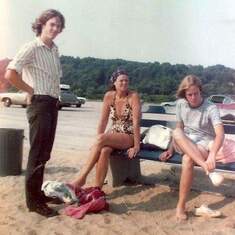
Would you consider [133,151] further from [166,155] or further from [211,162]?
[211,162]

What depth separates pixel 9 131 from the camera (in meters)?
4.32

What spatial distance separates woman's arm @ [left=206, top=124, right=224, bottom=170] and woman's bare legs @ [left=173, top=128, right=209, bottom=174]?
0.04m

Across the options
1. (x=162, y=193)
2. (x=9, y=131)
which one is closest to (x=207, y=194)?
(x=162, y=193)

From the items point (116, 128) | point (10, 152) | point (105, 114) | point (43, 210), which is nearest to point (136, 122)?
point (116, 128)

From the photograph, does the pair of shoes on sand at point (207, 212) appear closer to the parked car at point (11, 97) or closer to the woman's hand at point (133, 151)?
the woman's hand at point (133, 151)

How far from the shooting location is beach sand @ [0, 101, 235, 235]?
3.05 metres

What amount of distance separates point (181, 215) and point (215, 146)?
1.61 ft

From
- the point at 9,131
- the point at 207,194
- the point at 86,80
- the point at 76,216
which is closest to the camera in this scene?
the point at 76,216

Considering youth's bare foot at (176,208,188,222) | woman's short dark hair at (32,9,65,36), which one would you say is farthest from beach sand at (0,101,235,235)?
woman's short dark hair at (32,9,65,36)

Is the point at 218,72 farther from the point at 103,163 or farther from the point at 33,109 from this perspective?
the point at 33,109

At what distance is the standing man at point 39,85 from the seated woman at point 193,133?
2.72ft

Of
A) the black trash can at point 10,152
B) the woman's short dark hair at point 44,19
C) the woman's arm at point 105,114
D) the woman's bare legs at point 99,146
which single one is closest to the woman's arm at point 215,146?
the woman's bare legs at point 99,146

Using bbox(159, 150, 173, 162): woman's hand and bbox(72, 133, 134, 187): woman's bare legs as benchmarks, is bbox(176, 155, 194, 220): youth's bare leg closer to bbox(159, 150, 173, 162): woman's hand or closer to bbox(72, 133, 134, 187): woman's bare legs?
bbox(159, 150, 173, 162): woman's hand

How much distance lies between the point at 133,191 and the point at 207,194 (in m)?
0.56
